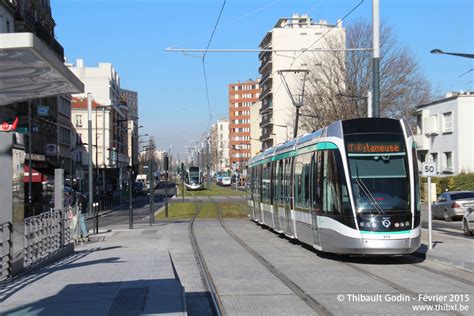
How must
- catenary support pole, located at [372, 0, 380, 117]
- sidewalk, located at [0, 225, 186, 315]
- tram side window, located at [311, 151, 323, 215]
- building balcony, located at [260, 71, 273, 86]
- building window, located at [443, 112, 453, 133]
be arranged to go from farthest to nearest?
building balcony, located at [260, 71, 273, 86] → building window, located at [443, 112, 453, 133] → catenary support pole, located at [372, 0, 380, 117] → tram side window, located at [311, 151, 323, 215] → sidewalk, located at [0, 225, 186, 315]

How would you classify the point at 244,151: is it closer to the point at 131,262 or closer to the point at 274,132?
the point at 274,132

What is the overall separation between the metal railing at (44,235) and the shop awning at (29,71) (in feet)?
14.2

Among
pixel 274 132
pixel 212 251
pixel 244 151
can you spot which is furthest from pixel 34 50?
pixel 244 151

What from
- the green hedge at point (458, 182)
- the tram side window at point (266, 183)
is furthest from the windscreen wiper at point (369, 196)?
the green hedge at point (458, 182)

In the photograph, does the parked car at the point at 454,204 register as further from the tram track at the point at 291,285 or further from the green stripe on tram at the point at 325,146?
the green stripe on tram at the point at 325,146

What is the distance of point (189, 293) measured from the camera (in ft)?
35.4

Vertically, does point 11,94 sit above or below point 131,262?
above

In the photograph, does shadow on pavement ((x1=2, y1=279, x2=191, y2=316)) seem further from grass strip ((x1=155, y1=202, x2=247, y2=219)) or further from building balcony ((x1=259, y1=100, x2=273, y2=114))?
building balcony ((x1=259, y1=100, x2=273, y2=114))

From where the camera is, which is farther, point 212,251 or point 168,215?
point 168,215

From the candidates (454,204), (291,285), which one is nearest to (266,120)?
(454,204)

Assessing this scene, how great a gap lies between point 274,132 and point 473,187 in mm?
61275

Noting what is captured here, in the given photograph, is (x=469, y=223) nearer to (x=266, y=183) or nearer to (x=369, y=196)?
(x=266, y=183)

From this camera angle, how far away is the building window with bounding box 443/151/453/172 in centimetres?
5041

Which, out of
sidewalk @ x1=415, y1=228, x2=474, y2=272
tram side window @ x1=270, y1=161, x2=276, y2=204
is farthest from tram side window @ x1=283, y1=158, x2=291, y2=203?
sidewalk @ x1=415, y1=228, x2=474, y2=272
